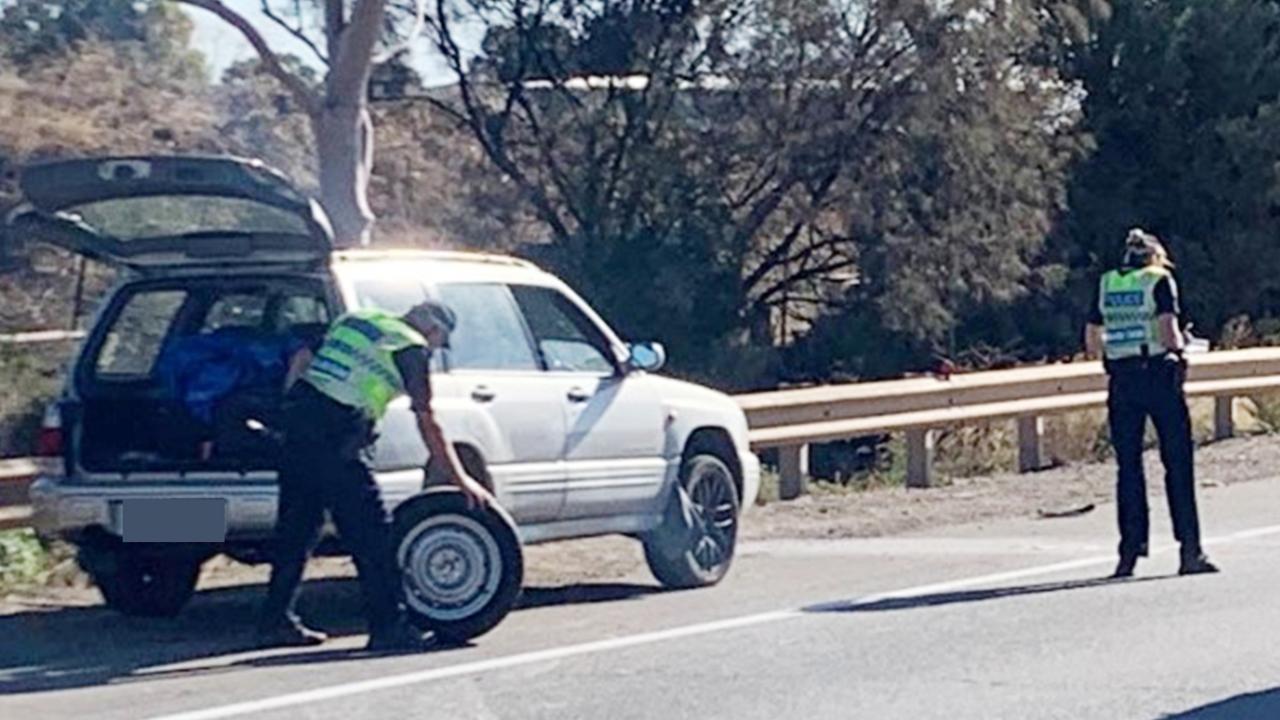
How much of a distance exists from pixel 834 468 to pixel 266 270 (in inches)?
441

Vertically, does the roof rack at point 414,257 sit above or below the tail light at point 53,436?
above

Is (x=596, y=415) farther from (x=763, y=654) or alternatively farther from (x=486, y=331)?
(x=763, y=654)

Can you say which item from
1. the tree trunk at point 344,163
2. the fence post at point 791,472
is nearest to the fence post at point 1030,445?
the fence post at point 791,472

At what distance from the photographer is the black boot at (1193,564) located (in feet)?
44.0

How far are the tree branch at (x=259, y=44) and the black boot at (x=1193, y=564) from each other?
31.9 feet

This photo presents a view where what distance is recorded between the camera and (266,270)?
11.9m

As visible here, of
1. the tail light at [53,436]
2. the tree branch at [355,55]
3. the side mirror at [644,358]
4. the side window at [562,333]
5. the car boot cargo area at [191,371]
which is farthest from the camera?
the tree branch at [355,55]

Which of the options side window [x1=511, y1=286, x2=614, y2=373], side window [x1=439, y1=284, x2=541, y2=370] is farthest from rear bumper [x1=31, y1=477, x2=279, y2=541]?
side window [x1=511, y1=286, x2=614, y2=373]

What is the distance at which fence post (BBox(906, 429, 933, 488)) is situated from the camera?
Answer: 19.1 metres

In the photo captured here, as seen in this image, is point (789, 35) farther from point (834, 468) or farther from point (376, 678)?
point (376, 678)

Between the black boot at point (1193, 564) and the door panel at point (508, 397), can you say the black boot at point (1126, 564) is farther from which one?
the door panel at point (508, 397)

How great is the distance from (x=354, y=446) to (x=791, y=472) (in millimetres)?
7219

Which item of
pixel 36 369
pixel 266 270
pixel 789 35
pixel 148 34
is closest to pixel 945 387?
pixel 36 369

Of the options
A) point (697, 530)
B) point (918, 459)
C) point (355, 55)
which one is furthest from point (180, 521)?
point (355, 55)
